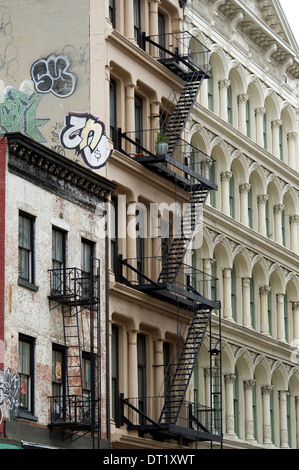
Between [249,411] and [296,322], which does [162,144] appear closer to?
[249,411]

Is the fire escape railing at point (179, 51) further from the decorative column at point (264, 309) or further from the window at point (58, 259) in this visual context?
the window at point (58, 259)

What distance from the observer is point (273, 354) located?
60.6 m

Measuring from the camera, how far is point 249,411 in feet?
190

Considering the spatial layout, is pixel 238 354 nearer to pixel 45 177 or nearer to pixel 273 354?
pixel 273 354

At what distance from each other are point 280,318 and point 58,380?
22.3m

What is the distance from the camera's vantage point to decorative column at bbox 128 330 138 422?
4788 centimetres

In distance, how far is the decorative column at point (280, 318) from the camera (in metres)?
61.8

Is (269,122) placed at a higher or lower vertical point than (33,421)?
higher

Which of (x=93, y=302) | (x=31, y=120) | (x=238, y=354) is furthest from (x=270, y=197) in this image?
(x=93, y=302)

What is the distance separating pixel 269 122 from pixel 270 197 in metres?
3.52

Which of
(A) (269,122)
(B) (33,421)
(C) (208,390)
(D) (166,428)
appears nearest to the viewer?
(B) (33,421)

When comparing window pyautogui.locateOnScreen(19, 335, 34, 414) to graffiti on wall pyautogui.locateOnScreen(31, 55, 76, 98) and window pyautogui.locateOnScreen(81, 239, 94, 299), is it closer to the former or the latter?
window pyautogui.locateOnScreen(81, 239, 94, 299)

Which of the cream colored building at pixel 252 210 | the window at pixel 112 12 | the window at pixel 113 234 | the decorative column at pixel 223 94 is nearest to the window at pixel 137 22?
the window at pixel 112 12

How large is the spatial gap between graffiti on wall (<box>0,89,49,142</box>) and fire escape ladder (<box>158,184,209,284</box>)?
631 cm
